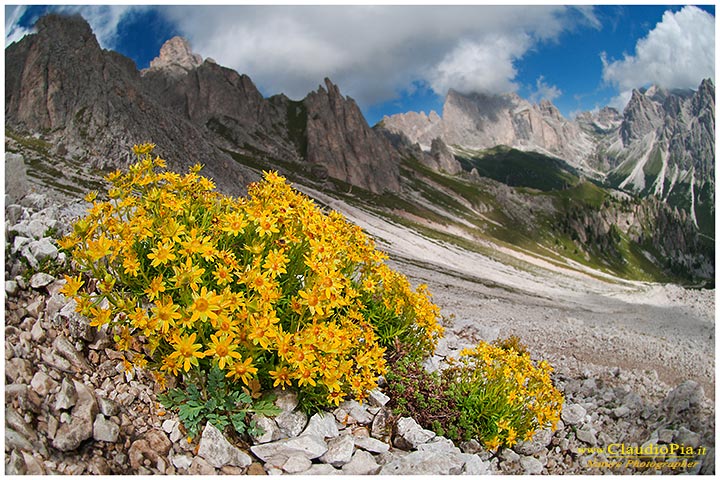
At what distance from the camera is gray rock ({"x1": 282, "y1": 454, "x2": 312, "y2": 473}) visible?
520 cm

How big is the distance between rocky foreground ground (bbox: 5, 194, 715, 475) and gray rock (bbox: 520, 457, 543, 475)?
0.05 ft

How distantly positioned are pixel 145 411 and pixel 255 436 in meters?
1.41

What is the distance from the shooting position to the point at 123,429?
5.02 meters

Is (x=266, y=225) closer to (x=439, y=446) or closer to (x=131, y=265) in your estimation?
(x=131, y=265)

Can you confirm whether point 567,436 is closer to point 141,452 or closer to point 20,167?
point 141,452

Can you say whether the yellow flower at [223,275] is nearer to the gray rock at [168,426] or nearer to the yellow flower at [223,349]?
the yellow flower at [223,349]

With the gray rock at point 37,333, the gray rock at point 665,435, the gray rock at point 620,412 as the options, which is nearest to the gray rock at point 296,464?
the gray rock at point 37,333

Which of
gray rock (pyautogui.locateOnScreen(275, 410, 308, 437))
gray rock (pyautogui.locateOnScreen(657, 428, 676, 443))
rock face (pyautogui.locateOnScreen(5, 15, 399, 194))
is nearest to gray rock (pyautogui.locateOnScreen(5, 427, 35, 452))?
gray rock (pyautogui.locateOnScreen(275, 410, 308, 437))

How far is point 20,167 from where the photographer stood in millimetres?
9312

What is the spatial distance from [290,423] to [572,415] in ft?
24.1

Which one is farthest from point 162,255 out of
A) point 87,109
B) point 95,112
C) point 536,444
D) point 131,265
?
point 87,109

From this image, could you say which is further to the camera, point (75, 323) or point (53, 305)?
point (53, 305)

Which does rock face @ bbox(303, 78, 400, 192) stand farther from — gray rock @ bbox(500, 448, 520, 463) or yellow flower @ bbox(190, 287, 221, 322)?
yellow flower @ bbox(190, 287, 221, 322)

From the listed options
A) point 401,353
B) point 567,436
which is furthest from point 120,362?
point 567,436
